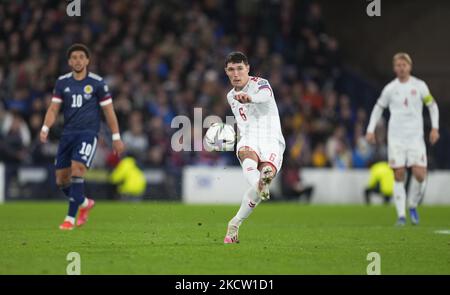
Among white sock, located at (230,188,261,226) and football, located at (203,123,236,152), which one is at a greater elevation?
football, located at (203,123,236,152)

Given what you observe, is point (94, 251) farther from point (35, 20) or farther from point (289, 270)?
point (35, 20)

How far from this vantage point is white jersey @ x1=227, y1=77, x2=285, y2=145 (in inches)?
433

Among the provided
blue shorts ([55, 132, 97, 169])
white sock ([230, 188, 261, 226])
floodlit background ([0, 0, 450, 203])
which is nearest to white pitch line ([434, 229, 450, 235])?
white sock ([230, 188, 261, 226])

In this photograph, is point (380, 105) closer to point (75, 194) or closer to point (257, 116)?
point (257, 116)

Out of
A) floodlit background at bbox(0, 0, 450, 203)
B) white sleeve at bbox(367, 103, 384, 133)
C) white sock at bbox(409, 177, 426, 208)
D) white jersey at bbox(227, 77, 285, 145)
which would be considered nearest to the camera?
white jersey at bbox(227, 77, 285, 145)

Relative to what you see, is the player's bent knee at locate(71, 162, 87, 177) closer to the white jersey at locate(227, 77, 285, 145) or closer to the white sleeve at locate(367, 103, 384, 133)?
the white jersey at locate(227, 77, 285, 145)

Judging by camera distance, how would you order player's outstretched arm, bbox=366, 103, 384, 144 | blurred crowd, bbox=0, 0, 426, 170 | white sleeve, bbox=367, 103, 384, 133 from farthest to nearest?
blurred crowd, bbox=0, 0, 426, 170
white sleeve, bbox=367, 103, 384, 133
player's outstretched arm, bbox=366, 103, 384, 144

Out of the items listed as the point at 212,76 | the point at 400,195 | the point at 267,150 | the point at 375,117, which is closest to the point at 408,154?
the point at 400,195

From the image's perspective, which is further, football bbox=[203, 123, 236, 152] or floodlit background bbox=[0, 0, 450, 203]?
floodlit background bbox=[0, 0, 450, 203]

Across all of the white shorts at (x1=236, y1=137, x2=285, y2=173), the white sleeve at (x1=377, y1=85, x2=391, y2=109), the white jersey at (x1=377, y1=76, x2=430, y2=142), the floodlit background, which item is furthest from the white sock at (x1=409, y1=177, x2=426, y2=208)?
the floodlit background

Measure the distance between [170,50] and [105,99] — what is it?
502 inches

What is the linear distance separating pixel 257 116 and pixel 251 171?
756 millimetres

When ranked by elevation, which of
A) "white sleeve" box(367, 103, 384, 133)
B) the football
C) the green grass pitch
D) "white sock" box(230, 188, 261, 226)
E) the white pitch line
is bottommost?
the white pitch line

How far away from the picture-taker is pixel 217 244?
11070mm
